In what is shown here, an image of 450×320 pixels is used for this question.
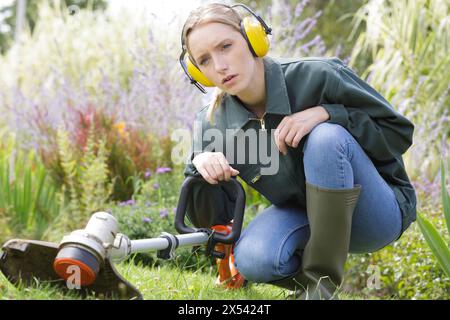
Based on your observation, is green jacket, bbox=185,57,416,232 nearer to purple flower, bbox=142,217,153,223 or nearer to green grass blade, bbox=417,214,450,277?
green grass blade, bbox=417,214,450,277

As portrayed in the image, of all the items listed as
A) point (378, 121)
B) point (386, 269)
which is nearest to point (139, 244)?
point (378, 121)

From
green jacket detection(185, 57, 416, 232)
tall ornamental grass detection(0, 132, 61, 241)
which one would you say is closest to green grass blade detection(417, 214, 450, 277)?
green jacket detection(185, 57, 416, 232)

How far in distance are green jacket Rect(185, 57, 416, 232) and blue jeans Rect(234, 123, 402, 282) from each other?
0.07 meters

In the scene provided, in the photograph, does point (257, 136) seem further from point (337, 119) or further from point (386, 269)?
point (386, 269)

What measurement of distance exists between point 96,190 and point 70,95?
127 cm

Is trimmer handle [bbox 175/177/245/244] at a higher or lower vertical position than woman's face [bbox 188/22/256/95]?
lower

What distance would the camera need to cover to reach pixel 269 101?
7.72 ft

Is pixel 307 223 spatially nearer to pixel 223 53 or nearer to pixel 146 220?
pixel 223 53

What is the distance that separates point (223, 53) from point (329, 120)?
1.48ft

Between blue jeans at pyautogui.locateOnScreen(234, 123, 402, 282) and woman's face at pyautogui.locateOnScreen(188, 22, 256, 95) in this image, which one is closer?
blue jeans at pyautogui.locateOnScreen(234, 123, 402, 282)

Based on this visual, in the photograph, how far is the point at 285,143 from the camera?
232 centimetres

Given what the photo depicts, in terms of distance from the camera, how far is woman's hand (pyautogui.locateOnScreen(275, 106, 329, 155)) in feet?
7.29

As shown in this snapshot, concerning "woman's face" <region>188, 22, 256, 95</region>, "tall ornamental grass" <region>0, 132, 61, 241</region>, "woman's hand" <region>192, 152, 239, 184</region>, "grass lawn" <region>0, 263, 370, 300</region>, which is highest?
"woman's face" <region>188, 22, 256, 95</region>

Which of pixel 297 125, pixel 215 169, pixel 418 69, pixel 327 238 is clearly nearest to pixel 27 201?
pixel 215 169
